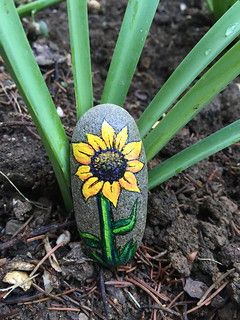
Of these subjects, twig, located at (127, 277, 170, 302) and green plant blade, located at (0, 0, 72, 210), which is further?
twig, located at (127, 277, 170, 302)

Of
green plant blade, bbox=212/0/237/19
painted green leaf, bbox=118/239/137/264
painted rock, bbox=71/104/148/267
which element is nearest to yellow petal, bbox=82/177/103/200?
painted rock, bbox=71/104/148/267

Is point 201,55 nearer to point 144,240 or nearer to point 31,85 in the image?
Answer: point 31,85

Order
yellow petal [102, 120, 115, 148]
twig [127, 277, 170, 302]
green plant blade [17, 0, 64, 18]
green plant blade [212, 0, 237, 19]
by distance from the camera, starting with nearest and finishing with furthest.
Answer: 1. yellow petal [102, 120, 115, 148]
2. twig [127, 277, 170, 302]
3. green plant blade [17, 0, 64, 18]
4. green plant blade [212, 0, 237, 19]

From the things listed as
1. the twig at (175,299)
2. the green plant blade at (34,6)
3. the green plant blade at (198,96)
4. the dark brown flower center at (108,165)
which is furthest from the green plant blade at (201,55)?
the green plant blade at (34,6)

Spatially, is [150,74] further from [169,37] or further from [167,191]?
[167,191]

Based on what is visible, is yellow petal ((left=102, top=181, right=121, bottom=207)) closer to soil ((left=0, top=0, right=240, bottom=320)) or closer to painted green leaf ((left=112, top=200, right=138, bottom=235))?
painted green leaf ((left=112, top=200, right=138, bottom=235))

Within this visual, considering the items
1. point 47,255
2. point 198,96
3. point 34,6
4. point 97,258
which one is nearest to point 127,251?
point 97,258

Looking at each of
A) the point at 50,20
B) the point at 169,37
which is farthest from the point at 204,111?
the point at 50,20
